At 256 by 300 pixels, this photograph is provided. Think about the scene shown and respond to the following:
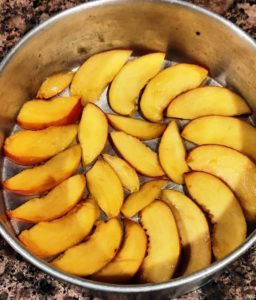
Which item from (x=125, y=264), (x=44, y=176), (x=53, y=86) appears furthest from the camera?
(x=53, y=86)

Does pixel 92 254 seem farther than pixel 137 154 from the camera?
No

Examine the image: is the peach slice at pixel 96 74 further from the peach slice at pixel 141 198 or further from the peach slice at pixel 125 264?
the peach slice at pixel 125 264

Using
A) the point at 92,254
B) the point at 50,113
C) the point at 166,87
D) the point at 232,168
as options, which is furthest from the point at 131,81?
the point at 92,254

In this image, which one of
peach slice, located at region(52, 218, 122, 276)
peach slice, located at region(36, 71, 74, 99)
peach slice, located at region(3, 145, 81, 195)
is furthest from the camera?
peach slice, located at region(36, 71, 74, 99)

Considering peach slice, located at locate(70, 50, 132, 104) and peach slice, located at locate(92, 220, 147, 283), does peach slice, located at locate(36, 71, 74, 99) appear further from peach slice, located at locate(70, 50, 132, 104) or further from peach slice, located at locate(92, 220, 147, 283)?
peach slice, located at locate(92, 220, 147, 283)

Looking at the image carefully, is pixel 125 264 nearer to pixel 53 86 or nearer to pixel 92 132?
pixel 92 132

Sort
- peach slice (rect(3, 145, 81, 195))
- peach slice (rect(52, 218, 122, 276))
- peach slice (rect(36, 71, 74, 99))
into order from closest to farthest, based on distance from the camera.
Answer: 1. peach slice (rect(52, 218, 122, 276))
2. peach slice (rect(3, 145, 81, 195))
3. peach slice (rect(36, 71, 74, 99))

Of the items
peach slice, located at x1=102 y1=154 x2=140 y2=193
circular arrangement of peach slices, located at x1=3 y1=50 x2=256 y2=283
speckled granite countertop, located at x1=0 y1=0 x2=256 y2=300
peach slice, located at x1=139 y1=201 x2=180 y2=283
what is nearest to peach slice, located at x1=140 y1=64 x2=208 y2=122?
circular arrangement of peach slices, located at x1=3 y1=50 x2=256 y2=283
